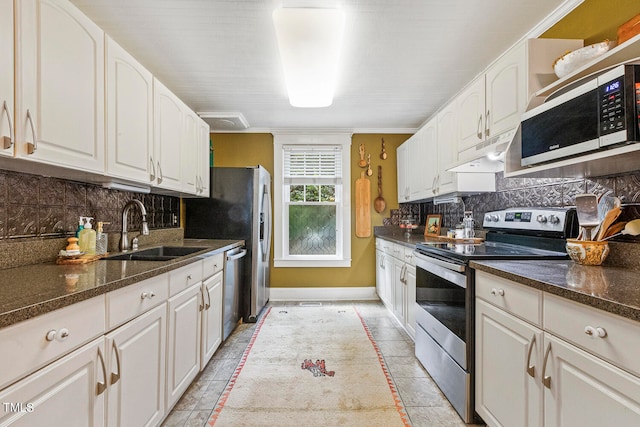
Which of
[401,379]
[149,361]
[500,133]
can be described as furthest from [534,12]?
[149,361]

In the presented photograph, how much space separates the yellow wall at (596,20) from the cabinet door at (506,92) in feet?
1.15

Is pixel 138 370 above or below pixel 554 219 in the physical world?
below

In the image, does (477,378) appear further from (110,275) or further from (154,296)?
(110,275)

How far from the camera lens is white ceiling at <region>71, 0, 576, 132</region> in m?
1.83

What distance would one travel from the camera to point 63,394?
3.11ft

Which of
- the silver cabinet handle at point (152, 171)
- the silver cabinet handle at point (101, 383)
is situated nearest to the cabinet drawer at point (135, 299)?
the silver cabinet handle at point (101, 383)

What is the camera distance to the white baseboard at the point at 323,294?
13.8 feet

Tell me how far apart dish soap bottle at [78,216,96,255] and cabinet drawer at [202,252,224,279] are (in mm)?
641

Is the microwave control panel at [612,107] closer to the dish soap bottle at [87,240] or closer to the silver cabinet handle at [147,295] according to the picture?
the silver cabinet handle at [147,295]

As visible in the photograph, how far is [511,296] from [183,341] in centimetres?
175

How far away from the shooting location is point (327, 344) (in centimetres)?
273

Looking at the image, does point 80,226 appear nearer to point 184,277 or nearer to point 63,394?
point 184,277

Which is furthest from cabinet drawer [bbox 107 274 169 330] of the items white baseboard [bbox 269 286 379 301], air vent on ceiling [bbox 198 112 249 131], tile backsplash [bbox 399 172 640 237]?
white baseboard [bbox 269 286 379 301]

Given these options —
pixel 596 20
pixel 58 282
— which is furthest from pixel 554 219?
pixel 58 282
